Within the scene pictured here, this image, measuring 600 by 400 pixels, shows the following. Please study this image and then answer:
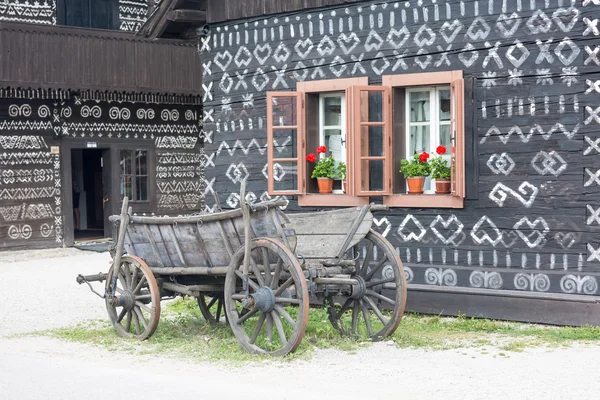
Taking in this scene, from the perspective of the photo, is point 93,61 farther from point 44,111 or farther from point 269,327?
point 269,327

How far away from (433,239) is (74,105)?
39.3 ft

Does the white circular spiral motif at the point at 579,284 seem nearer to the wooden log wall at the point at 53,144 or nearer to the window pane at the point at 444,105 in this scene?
the window pane at the point at 444,105

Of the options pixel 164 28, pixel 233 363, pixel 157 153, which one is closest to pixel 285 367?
pixel 233 363

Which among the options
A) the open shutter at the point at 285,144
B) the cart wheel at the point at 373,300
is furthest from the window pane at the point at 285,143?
the cart wheel at the point at 373,300

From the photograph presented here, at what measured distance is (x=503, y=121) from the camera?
1102 centimetres

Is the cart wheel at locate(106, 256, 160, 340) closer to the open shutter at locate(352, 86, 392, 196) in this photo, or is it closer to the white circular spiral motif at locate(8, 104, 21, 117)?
the open shutter at locate(352, 86, 392, 196)

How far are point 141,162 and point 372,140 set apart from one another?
11676 millimetres

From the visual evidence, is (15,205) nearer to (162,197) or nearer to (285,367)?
(162,197)

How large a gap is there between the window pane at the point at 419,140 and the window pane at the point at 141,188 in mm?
12018

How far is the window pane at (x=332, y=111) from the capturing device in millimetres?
12508

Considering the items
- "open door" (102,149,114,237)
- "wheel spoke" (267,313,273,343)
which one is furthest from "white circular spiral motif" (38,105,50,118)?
Result: "wheel spoke" (267,313,273,343)

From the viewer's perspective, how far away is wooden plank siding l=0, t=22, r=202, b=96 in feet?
64.2

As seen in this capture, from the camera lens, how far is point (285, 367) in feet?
27.2

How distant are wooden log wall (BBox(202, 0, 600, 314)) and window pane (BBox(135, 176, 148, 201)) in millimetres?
10822
